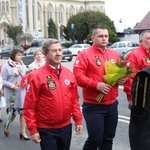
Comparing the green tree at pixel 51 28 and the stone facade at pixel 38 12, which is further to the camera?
the green tree at pixel 51 28

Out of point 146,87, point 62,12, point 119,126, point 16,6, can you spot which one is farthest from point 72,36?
point 146,87

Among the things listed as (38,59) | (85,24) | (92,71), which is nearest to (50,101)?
(92,71)

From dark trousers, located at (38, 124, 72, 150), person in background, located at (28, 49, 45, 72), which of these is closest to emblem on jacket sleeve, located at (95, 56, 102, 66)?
dark trousers, located at (38, 124, 72, 150)

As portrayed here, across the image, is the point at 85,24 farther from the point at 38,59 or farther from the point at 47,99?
the point at 47,99

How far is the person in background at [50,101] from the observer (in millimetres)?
3930

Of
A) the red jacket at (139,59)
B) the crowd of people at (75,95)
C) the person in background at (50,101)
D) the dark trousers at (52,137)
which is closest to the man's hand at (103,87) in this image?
the crowd of people at (75,95)

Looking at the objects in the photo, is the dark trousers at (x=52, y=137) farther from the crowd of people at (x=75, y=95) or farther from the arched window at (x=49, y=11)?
the arched window at (x=49, y=11)

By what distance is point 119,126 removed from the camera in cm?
791

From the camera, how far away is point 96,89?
179 inches

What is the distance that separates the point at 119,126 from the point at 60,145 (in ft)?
12.8

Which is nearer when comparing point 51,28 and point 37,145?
point 37,145

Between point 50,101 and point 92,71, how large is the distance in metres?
0.89

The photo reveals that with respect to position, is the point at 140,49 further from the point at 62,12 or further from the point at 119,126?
the point at 62,12

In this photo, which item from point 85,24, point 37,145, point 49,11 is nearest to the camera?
point 37,145
